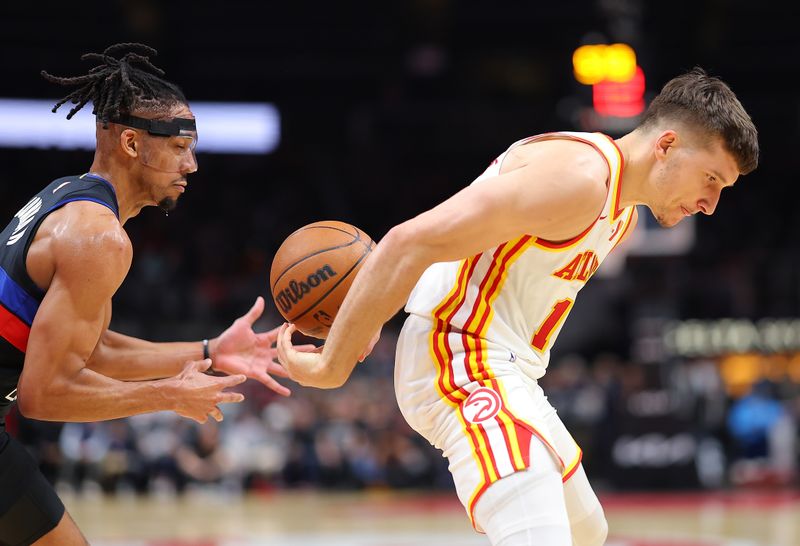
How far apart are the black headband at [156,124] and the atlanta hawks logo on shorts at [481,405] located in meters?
1.54

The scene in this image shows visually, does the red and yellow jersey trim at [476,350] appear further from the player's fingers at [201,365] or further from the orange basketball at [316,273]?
the player's fingers at [201,365]

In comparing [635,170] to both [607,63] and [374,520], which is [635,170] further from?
[607,63]

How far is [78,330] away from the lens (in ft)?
11.6

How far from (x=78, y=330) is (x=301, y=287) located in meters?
0.77

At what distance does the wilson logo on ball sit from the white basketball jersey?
0.32 meters

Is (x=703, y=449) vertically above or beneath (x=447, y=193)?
beneath

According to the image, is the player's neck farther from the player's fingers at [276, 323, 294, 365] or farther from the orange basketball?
the player's fingers at [276, 323, 294, 365]

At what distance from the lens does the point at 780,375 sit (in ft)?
64.5

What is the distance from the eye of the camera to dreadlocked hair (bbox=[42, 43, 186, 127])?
3.94 metres

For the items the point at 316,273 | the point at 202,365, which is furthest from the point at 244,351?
the point at 316,273

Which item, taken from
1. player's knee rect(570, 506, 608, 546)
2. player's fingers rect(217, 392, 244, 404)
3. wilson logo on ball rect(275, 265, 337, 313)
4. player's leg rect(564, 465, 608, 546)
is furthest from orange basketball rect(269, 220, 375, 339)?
player's knee rect(570, 506, 608, 546)

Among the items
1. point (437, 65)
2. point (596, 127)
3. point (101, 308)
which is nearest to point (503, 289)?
point (101, 308)

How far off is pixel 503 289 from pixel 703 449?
40.3 ft

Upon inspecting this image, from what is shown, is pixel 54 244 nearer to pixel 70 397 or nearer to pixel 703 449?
pixel 70 397
